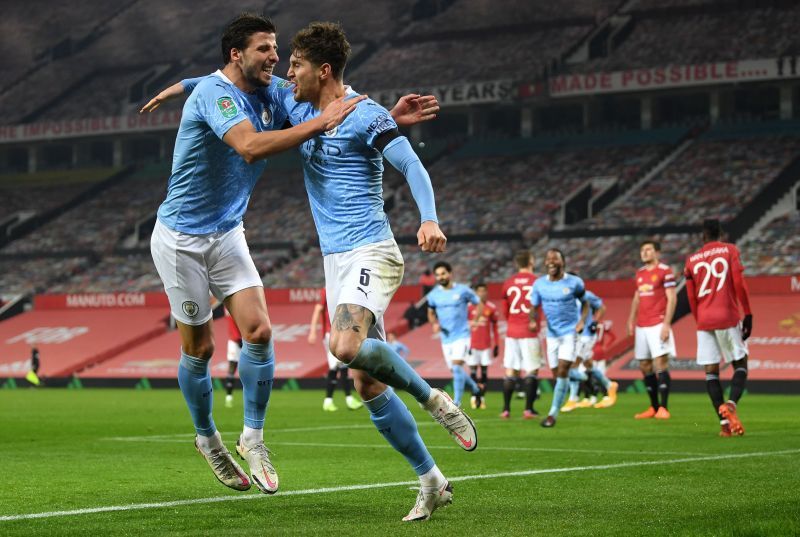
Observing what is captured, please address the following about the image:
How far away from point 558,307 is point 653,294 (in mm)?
1889

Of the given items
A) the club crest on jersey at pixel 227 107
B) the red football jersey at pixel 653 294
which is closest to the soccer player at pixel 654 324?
the red football jersey at pixel 653 294

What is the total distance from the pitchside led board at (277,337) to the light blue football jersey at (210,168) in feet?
67.3

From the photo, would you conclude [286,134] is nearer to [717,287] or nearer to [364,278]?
[364,278]

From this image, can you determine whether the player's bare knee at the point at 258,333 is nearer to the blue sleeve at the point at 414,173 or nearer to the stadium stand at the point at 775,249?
the blue sleeve at the point at 414,173

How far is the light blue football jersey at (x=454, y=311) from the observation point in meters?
19.3

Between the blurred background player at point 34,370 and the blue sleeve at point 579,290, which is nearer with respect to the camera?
the blue sleeve at point 579,290

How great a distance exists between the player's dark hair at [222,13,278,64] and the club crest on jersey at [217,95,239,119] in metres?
0.47

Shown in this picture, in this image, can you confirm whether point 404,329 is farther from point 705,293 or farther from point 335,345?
point 335,345

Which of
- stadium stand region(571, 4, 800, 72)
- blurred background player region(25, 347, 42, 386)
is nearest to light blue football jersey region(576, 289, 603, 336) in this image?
blurred background player region(25, 347, 42, 386)

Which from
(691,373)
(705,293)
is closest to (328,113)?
(705,293)

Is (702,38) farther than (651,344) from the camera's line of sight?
Yes

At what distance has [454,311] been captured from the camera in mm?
19422

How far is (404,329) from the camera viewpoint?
34.8 meters

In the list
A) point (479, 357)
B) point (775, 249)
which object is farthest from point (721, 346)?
point (775, 249)
